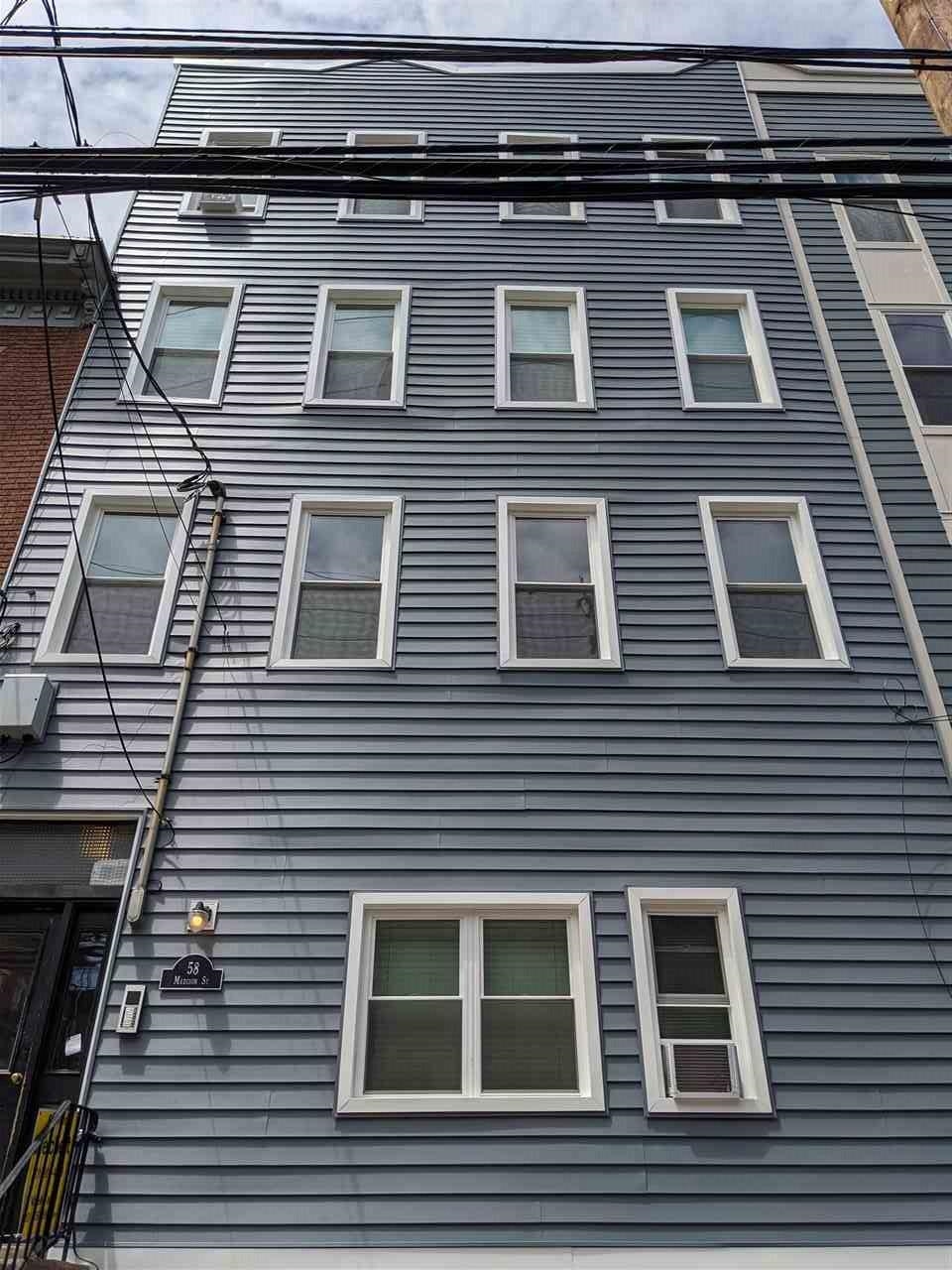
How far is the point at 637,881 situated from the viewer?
701cm

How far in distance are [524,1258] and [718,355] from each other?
8.50 m

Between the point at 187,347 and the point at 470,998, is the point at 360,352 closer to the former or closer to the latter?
the point at 187,347

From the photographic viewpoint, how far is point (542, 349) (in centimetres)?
1027

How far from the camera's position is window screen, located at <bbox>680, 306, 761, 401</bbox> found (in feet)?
32.8

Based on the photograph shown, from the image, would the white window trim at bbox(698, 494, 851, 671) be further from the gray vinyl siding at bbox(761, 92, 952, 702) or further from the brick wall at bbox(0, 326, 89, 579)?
the brick wall at bbox(0, 326, 89, 579)

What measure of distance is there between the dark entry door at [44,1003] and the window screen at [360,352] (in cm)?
559

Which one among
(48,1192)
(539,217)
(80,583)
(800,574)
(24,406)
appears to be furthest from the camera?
(539,217)

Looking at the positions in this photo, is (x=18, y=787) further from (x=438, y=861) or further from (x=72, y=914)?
(x=438, y=861)

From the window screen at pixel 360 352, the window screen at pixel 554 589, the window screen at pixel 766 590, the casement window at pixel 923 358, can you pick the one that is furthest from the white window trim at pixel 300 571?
the casement window at pixel 923 358

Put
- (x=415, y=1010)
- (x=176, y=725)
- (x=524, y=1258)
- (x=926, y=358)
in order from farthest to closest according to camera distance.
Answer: (x=926, y=358)
(x=176, y=725)
(x=415, y=1010)
(x=524, y=1258)

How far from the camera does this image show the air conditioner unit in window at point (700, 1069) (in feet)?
20.3

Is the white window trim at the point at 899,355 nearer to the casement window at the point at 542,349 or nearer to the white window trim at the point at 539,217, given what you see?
the casement window at the point at 542,349

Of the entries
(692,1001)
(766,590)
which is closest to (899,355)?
(766,590)

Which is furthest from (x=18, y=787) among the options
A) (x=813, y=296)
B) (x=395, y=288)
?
(x=813, y=296)
